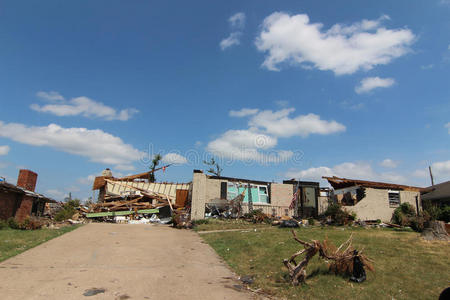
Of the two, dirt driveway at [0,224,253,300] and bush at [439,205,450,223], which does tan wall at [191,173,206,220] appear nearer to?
dirt driveway at [0,224,253,300]

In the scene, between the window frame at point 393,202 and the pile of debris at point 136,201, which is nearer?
the window frame at point 393,202

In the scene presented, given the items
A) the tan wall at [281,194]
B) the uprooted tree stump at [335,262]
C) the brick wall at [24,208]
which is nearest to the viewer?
the uprooted tree stump at [335,262]

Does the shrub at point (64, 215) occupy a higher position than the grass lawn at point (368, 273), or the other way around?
the shrub at point (64, 215)

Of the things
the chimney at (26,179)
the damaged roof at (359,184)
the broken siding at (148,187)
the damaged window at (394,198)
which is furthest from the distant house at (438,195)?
the chimney at (26,179)

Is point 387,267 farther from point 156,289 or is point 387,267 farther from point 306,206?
point 306,206

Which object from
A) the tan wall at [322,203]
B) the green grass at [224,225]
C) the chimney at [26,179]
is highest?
the chimney at [26,179]

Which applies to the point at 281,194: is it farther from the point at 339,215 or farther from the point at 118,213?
the point at 118,213

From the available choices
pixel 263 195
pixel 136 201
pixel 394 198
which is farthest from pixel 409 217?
pixel 136 201

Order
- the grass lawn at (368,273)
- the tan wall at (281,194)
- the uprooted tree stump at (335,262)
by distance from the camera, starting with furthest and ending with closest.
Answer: the tan wall at (281,194), the uprooted tree stump at (335,262), the grass lawn at (368,273)

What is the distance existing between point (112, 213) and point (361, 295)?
19794 millimetres

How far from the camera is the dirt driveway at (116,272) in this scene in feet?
18.5

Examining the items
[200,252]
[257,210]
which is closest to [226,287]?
[200,252]

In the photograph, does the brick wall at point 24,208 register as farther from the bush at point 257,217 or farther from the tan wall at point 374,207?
the tan wall at point 374,207

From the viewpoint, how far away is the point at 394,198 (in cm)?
2038
